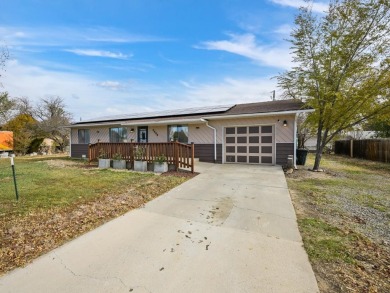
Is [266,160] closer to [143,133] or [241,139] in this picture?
[241,139]

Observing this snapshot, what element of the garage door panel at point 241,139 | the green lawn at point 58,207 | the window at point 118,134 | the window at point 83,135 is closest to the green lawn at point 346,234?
the green lawn at point 58,207

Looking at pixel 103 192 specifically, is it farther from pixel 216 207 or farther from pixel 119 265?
pixel 119 265

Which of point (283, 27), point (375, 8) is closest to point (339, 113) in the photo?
point (375, 8)

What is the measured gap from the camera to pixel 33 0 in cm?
753

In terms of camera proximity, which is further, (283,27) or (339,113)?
(283,27)

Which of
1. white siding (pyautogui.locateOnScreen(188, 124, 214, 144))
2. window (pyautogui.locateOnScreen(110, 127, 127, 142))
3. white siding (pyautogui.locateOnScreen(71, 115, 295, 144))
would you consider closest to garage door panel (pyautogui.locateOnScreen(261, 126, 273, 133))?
white siding (pyautogui.locateOnScreen(71, 115, 295, 144))

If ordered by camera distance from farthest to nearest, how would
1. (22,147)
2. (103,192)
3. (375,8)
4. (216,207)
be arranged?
1. (22,147)
2. (375,8)
3. (103,192)
4. (216,207)

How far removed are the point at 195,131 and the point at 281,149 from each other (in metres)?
4.61

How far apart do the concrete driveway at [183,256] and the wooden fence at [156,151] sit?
4099 mm

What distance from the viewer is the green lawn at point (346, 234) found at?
2275mm

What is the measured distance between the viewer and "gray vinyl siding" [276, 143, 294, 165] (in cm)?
986

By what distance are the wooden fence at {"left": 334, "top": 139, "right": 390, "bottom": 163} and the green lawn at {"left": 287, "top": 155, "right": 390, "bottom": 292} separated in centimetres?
944

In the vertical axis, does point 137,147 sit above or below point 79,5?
below

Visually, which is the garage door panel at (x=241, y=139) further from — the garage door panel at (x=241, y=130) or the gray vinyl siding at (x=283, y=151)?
the gray vinyl siding at (x=283, y=151)
